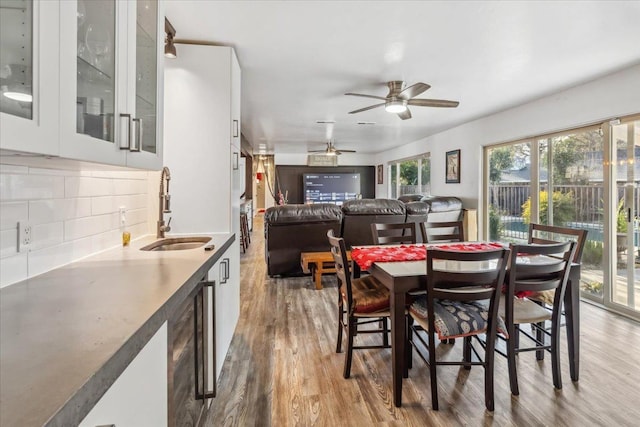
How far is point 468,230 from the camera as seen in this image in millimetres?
5172

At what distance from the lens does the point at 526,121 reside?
4.25m

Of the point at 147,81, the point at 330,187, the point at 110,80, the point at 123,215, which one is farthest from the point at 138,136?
the point at 330,187

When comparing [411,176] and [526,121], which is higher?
[526,121]

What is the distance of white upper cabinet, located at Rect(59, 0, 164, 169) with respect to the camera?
2.93 ft

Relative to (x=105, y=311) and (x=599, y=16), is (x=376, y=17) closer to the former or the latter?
(x=599, y=16)

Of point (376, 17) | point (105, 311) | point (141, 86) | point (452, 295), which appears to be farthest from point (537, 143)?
point (105, 311)

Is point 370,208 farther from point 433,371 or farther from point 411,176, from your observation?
point 411,176

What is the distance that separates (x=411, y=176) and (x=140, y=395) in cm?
790

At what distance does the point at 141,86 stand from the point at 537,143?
4.57 m

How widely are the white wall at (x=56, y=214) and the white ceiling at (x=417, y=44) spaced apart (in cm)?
125

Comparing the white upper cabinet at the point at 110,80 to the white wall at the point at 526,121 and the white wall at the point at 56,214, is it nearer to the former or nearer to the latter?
the white wall at the point at 56,214

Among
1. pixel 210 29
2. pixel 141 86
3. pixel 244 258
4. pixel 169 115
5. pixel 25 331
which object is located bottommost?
pixel 244 258

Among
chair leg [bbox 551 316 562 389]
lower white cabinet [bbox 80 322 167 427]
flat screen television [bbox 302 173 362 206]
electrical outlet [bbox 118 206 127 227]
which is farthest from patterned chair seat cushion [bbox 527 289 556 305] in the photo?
flat screen television [bbox 302 173 362 206]

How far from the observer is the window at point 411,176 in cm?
724
